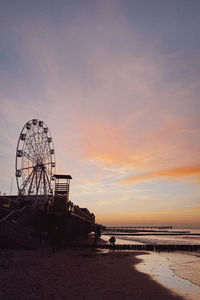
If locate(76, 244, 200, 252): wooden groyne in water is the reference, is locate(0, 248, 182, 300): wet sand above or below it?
above

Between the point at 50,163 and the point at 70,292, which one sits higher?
the point at 50,163

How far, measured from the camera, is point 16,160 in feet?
133

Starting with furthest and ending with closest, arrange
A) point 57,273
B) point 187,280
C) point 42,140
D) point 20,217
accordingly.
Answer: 1. point 42,140
2. point 20,217
3. point 187,280
4. point 57,273

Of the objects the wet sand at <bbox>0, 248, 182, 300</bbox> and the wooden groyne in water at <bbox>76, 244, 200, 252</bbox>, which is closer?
the wet sand at <bbox>0, 248, 182, 300</bbox>

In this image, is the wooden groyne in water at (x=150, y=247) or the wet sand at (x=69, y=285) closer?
the wet sand at (x=69, y=285)

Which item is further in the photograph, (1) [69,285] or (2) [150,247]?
(2) [150,247]

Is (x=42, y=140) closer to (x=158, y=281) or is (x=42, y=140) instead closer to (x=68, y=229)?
(x=68, y=229)

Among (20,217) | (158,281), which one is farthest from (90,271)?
(20,217)

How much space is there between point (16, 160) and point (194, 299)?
3556cm

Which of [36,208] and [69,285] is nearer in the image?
[69,285]

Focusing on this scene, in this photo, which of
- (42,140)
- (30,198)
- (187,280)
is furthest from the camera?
(42,140)

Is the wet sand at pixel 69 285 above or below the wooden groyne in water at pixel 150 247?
above

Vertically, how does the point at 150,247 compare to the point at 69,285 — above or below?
below

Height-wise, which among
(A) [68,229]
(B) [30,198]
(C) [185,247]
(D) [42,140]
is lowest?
(C) [185,247]
